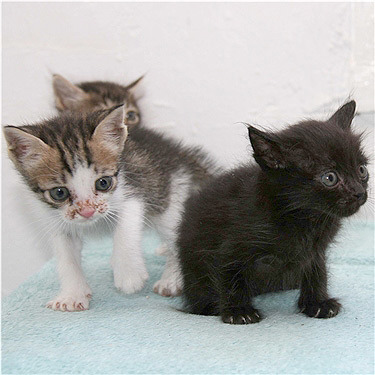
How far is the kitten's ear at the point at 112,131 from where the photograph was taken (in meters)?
1.62

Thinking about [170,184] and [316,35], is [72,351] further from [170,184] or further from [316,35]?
[316,35]

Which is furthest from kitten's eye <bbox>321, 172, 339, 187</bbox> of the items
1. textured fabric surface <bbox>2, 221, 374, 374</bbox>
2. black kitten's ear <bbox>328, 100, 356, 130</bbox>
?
textured fabric surface <bbox>2, 221, 374, 374</bbox>

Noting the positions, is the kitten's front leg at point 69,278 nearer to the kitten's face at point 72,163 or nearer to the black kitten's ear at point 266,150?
the kitten's face at point 72,163

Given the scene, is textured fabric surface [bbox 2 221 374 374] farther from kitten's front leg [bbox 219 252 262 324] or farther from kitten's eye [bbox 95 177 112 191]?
kitten's eye [bbox 95 177 112 191]

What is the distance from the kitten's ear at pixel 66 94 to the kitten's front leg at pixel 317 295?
1333 mm

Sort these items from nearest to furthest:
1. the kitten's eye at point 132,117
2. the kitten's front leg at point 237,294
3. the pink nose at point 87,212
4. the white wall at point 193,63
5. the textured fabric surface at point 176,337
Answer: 1. the textured fabric surface at point 176,337
2. the kitten's front leg at point 237,294
3. the pink nose at point 87,212
4. the white wall at point 193,63
5. the kitten's eye at point 132,117

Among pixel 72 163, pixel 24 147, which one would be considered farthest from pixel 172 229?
pixel 24 147

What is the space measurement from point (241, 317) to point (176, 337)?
0.64 ft

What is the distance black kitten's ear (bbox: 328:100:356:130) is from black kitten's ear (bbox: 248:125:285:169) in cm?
23

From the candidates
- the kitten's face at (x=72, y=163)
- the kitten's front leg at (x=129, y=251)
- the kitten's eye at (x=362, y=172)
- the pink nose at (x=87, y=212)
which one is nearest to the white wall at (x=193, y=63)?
the kitten's front leg at (x=129, y=251)

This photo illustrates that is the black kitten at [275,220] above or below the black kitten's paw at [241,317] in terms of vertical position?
above

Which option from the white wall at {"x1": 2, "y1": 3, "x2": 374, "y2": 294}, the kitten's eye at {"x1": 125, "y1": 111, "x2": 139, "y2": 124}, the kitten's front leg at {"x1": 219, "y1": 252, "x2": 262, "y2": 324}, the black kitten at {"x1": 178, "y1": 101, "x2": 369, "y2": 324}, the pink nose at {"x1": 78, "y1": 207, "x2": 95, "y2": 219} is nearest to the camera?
the black kitten at {"x1": 178, "y1": 101, "x2": 369, "y2": 324}

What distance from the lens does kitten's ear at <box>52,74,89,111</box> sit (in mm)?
2348

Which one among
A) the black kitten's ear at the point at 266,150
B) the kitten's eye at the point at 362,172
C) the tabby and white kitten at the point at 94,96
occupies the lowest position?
the tabby and white kitten at the point at 94,96
